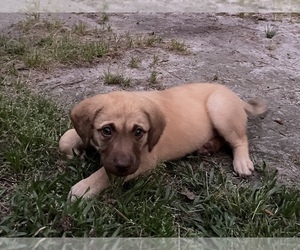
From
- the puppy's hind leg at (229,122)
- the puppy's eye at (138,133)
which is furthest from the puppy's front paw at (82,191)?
the puppy's hind leg at (229,122)

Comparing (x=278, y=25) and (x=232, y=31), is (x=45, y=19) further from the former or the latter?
(x=278, y=25)

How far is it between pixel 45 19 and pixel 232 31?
2382mm

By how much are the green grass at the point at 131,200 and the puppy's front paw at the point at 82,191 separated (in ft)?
0.18

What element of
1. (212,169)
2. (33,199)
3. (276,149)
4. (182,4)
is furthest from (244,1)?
(33,199)

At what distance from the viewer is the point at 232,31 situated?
26.5ft

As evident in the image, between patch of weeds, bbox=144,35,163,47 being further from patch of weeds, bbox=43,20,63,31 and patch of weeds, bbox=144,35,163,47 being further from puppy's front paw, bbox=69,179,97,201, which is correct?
puppy's front paw, bbox=69,179,97,201

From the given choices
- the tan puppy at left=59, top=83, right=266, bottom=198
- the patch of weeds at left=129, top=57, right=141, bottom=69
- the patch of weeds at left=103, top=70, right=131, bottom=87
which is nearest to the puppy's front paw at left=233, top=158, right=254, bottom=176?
the tan puppy at left=59, top=83, right=266, bottom=198

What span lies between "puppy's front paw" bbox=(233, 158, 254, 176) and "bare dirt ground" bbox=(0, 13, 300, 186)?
0.61ft

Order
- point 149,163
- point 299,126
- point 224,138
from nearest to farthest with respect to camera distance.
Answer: point 149,163
point 224,138
point 299,126

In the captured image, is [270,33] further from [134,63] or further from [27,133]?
[27,133]

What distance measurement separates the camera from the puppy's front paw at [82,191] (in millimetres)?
3895

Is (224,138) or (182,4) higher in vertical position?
(182,4)

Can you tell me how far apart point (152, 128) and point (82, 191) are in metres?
0.61

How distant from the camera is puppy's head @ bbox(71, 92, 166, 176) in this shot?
3.82 metres
